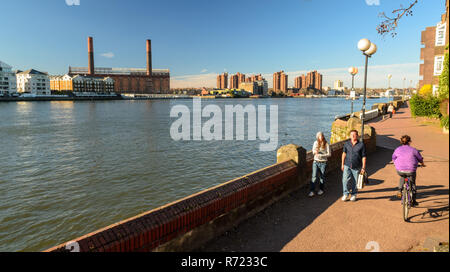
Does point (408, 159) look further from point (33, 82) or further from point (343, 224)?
point (33, 82)

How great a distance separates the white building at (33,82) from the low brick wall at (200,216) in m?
166

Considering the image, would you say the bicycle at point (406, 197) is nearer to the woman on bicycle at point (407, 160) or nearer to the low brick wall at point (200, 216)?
the woman on bicycle at point (407, 160)

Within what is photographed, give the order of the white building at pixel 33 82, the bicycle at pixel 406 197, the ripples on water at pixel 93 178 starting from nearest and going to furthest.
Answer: the bicycle at pixel 406 197 < the ripples on water at pixel 93 178 < the white building at pixel 33 82

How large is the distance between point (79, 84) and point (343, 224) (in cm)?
17883

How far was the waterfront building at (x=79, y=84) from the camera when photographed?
15750 cm

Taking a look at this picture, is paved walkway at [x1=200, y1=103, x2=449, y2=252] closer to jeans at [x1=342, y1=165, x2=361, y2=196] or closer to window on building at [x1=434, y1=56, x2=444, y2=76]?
jeans at [x1=342, y1=165, x2=361, y2=196]

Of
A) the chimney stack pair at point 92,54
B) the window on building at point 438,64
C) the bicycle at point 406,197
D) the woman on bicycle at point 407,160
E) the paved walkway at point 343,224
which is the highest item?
Result: the chimney stack pair at point 92,54

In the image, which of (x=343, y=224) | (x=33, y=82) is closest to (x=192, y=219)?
(x=343, y=224)

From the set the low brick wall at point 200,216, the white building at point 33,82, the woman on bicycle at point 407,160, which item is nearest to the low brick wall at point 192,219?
the low brick wall at point 200,216

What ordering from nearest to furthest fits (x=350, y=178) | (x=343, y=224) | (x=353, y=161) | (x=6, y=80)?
(x=343, y=224), (x=353, y=161), (x=350, y=178), (x=6, y=80)

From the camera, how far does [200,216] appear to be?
4801 millimetres

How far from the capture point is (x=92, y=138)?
91.9 ft

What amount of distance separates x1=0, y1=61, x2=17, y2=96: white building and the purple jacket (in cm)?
15736
